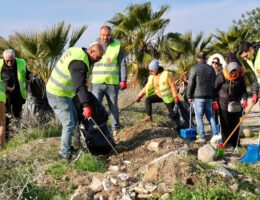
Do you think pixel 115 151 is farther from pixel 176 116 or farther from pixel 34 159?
pixel 176 116

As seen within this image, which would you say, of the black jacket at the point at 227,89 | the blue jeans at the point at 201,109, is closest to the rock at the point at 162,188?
the blue jeans at the point at 201,109

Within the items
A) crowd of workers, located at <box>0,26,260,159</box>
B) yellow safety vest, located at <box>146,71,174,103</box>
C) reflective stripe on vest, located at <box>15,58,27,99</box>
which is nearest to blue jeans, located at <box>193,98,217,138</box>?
crowd of workers, located at <box>0,26,260,159</box>

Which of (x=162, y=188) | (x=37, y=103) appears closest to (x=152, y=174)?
(x=162, y=188)

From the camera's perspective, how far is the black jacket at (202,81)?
8.41 m

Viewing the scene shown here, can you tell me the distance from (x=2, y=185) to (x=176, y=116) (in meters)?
5.79

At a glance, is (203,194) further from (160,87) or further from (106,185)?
(160,87)

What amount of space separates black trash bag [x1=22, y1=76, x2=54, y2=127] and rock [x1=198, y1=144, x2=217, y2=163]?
3577mm

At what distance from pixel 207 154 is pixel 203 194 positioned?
1742 millimetres

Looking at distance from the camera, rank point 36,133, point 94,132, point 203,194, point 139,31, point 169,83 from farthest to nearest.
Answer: point 139,31
point 169,83
point 36,133
point 94,132
point 203,194

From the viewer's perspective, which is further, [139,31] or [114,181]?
[139,31]

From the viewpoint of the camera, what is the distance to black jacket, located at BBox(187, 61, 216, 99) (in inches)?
331

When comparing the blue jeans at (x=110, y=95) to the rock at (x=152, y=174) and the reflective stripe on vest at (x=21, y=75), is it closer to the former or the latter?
the reflective stripe on vest at (x=21, y=75)

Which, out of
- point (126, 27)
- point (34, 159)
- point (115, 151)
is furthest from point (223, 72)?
point (126, 27)

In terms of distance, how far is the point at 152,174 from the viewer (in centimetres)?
516
